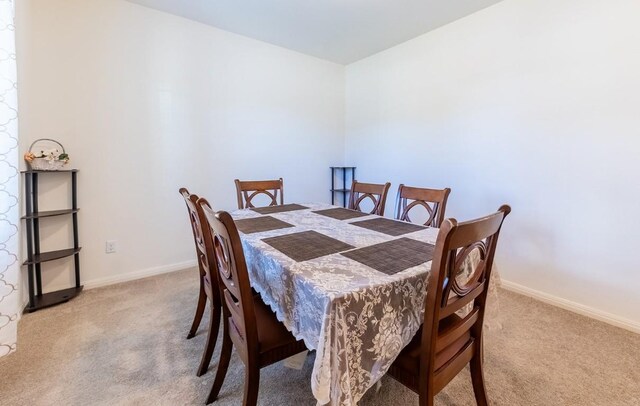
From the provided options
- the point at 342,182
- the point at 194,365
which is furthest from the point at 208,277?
the point at 342,182

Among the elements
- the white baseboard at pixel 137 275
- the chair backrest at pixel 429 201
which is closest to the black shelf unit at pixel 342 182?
the chair backrest at pixel 429 201

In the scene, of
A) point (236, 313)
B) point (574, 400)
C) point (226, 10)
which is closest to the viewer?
point (236, 313)

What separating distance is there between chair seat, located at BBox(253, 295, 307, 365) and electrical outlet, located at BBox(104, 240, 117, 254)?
210 cm

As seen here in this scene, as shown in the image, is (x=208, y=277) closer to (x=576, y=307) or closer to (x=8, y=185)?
(x=8, y=185)

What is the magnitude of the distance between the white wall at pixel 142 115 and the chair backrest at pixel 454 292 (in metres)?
2.66

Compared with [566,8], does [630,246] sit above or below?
below

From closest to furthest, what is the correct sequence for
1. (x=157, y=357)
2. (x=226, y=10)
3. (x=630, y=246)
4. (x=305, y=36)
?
(x=157, y=357)
(x=630, y=246)
(x=226, y=10)
(x=305, y=36)

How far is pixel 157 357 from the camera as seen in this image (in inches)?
64.9

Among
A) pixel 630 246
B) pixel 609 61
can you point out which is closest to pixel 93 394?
pixel 630 246

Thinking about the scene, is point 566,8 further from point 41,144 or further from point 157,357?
point 41,144

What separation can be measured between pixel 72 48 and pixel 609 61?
398 cm

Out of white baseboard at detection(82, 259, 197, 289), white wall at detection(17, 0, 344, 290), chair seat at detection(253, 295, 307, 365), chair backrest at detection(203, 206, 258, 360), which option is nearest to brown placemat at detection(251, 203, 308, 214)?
chair backrest at detection(203, 206, 258, 360)

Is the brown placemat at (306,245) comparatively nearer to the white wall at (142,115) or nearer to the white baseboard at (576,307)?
the white baseboard at (576,307)

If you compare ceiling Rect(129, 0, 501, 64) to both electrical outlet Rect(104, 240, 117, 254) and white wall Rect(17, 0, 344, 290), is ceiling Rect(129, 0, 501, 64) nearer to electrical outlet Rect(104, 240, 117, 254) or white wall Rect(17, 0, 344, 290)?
white wall Rect(17, 0, 344, 290)
